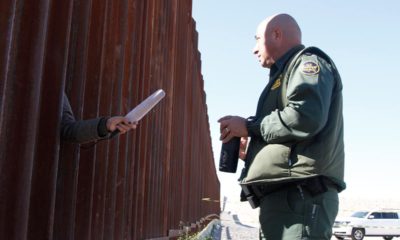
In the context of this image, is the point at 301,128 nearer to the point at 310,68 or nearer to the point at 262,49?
the point at 310,68

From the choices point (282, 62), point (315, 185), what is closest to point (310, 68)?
point (282, 62)

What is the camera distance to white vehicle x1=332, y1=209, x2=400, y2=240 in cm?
2609

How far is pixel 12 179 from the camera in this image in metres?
1.91

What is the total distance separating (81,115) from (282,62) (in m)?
1.00

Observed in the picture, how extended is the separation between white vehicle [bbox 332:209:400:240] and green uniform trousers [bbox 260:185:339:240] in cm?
2453

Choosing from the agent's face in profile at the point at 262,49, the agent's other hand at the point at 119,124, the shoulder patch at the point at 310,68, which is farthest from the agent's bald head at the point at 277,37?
the agent's other hand at the point at 119,124

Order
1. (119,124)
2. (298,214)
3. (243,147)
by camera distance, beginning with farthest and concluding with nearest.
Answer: (243,147) → (298,214) → (119,124)

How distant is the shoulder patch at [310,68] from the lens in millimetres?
2617

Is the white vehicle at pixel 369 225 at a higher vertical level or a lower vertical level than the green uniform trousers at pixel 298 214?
lower

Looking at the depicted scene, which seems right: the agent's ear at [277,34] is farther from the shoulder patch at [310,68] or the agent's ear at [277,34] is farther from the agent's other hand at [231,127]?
the agent's other hand at [231,127]

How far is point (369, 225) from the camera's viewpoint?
2625cm

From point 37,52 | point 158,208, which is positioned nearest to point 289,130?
point 37,52

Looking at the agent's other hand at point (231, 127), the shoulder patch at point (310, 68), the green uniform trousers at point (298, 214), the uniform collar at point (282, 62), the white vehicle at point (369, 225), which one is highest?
the uniform collar at point (282, 62)

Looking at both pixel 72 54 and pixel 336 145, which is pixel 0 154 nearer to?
pixel 72 54
